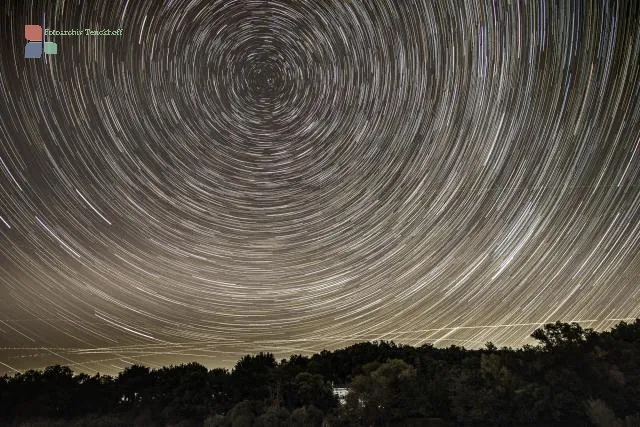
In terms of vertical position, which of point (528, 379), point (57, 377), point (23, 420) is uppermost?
point (57, 377)

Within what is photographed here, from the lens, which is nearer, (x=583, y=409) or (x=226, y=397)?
(x=583, y=409)

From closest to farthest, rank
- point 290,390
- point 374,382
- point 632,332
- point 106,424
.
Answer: point 374,382
point 106,424
point 290,390
point 632,332

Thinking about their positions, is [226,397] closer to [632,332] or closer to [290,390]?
[290,390]

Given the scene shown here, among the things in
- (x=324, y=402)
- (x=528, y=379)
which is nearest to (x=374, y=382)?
(x=324, y=402)

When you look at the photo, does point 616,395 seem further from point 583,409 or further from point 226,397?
point 226,397

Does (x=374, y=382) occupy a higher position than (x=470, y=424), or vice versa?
(x=374, y=382)

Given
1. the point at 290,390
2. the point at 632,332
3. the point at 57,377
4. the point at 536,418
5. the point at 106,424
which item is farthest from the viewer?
the point at 57,377

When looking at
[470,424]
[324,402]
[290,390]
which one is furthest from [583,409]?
[290,390]
